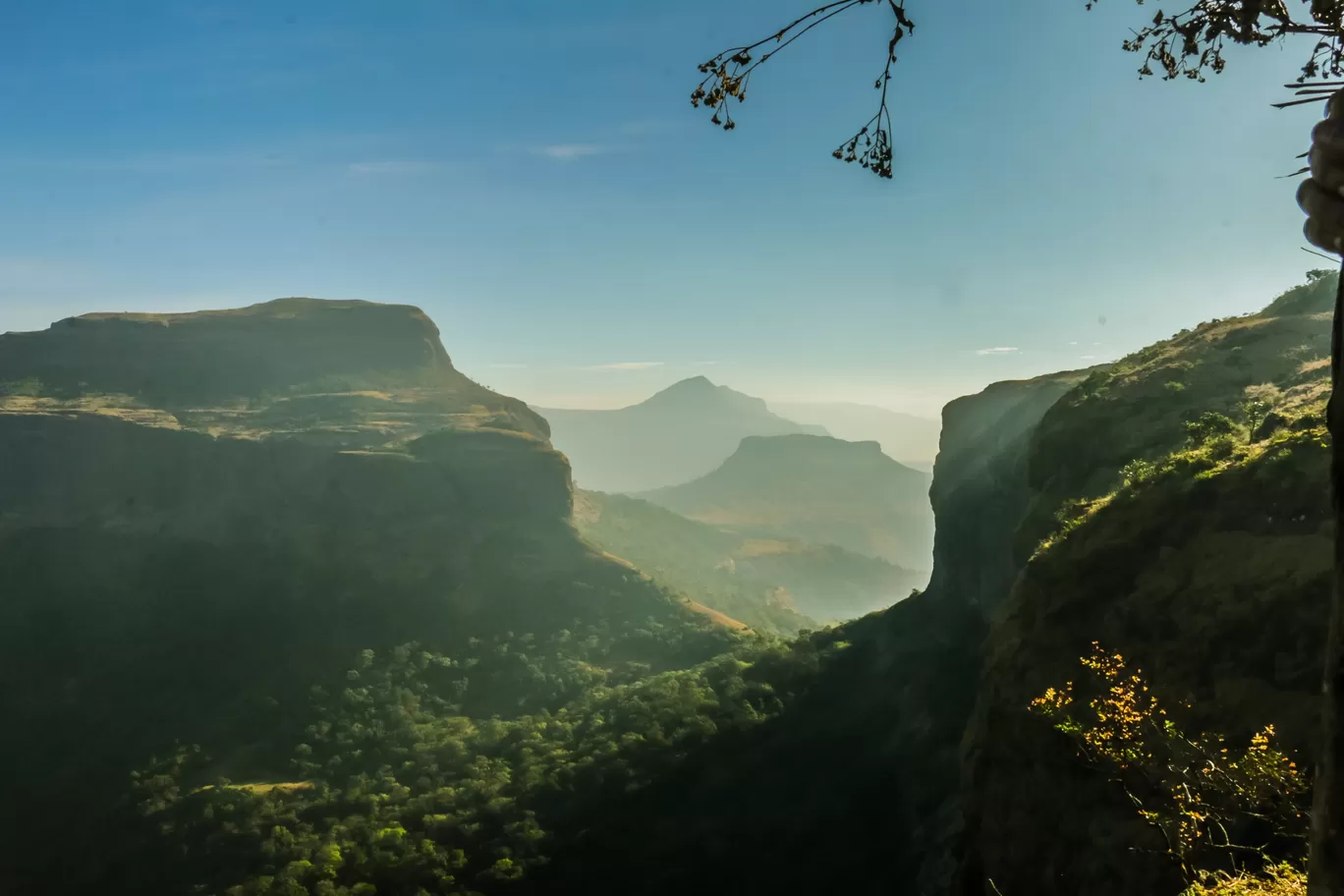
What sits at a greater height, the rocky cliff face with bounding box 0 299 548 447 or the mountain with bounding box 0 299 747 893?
the rocky cliff face with bounding box 0 299 548 447

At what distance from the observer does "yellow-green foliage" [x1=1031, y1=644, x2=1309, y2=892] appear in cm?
698

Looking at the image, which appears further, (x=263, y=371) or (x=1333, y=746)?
(x=263, y=371)

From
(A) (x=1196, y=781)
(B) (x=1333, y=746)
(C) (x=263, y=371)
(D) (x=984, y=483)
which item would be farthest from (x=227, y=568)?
(B) (x=1333, y=746)

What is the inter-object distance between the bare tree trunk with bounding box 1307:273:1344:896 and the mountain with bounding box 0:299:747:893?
82.0 meters

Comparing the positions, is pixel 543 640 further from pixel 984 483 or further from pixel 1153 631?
pixel 1153 631

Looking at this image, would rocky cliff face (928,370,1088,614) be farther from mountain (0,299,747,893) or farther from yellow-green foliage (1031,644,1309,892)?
mountain (0,299,747,893)

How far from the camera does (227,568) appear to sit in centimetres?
10044

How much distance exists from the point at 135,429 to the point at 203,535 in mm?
24440

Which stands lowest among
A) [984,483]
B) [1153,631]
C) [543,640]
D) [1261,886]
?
[543,640]

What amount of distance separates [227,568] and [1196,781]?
383 feet

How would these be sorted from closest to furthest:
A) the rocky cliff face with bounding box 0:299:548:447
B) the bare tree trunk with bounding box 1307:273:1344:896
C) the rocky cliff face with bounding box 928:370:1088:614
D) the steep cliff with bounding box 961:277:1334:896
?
1. the bare tree trunk with bounding box 1307:273:1344:896
2. the steep cliff with bounding box 961:277:1334:896
3. the rocky cliff face with bounding box 928:370:1088:614
4. the rocky cliff face with bounding box 0:299:548:447

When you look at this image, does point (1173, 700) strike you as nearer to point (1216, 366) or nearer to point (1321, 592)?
point (1321, 592)

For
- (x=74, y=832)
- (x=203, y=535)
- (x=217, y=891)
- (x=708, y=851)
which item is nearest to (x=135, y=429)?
(x=203, y=535)

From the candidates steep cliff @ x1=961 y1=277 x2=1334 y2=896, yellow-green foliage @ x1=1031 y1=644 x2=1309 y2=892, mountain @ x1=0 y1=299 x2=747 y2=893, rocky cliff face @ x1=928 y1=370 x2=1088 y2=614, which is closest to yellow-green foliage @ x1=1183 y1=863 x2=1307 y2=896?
yellow-green foliage @ x1=1031 y1=644 x2=1309 y2=892
